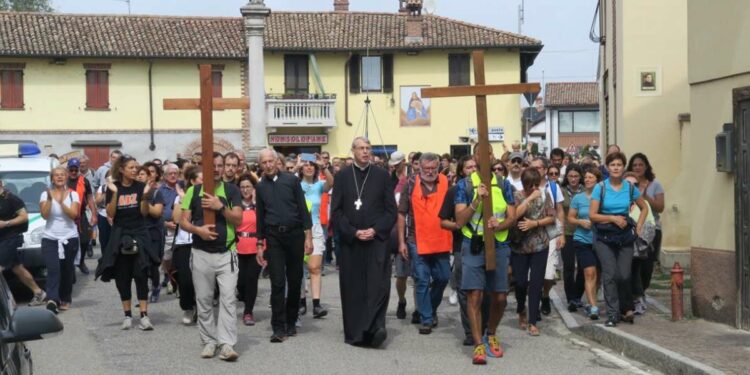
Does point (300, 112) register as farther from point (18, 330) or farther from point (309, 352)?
point (18, 330)

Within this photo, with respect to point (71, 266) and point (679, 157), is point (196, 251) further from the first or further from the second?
point (679, 157)

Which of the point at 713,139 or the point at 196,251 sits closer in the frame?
the point at 196,251

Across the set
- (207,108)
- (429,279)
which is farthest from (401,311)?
(207,108)

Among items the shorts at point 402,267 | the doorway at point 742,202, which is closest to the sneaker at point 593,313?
the doorway at point 742,202

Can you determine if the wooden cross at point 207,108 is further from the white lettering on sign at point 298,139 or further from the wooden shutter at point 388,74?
the wooden shutter at point 388,74

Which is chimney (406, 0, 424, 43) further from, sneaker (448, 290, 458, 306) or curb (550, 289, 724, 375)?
curb (550, 289, 724, 375)

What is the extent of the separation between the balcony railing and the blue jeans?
119 feet

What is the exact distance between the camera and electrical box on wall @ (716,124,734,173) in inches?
447

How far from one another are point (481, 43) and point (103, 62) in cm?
1642

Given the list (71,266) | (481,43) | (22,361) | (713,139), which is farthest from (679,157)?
(481,43)

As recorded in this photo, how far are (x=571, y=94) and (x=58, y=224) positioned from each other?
7525cm

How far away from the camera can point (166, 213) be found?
14.3 meters

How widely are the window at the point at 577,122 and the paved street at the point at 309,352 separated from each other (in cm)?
7441

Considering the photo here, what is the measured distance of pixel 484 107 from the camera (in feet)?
34.0
